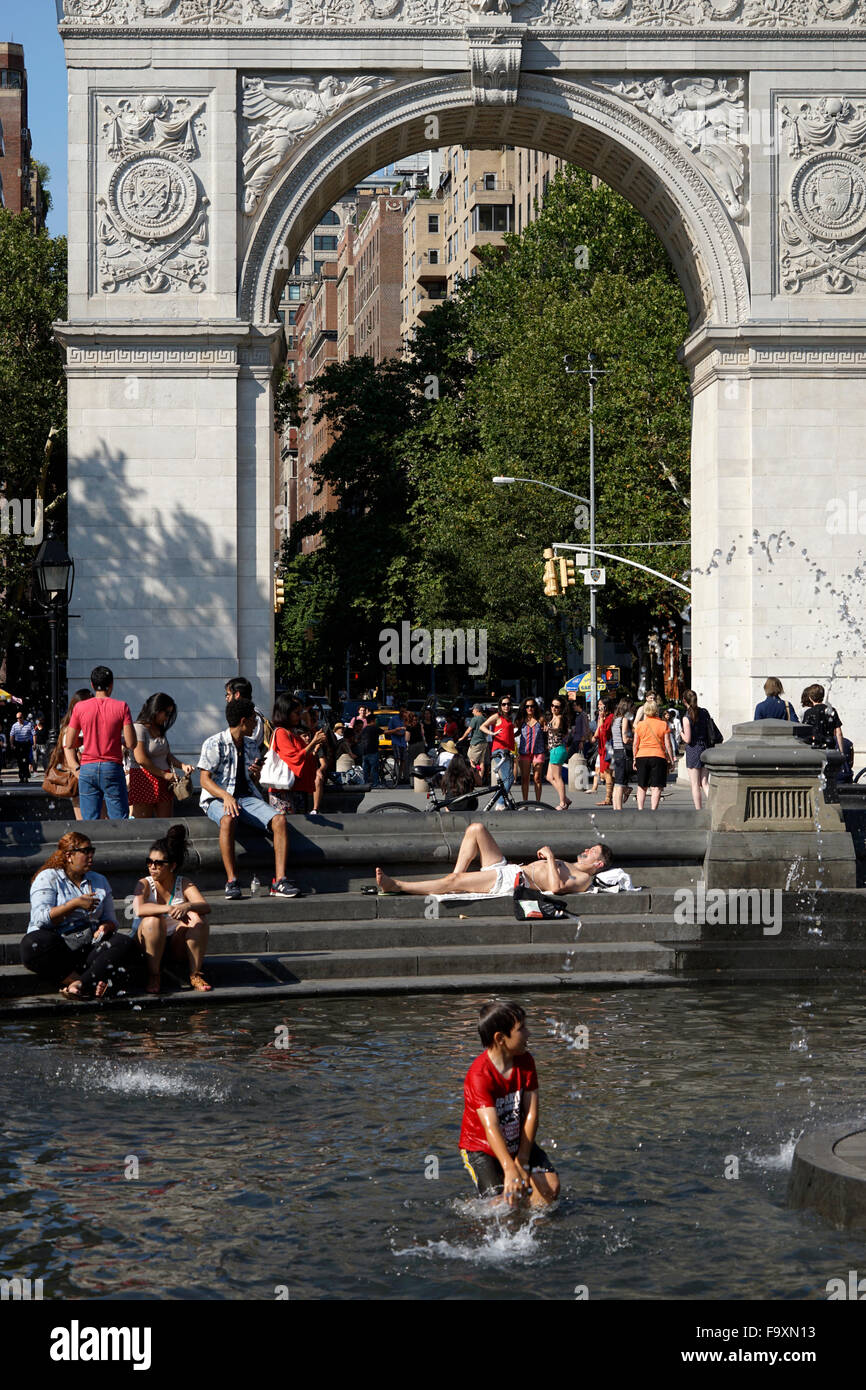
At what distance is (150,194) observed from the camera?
26656 mm

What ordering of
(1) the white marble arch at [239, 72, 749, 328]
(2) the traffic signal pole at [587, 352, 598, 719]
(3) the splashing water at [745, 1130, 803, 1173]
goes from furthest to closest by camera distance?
(2) the traffic signal pole at [587, 352, 598, 719], (1) the white marble arch at [239, 72, 749, 328], (3) the splashing water at [745, 1130, 803, 1173]

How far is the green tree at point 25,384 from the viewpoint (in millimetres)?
51281

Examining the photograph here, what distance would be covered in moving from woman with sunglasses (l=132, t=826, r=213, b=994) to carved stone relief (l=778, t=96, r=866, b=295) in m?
17.8

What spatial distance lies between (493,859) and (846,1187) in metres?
7.65

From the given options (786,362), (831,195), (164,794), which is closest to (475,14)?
(831,195)

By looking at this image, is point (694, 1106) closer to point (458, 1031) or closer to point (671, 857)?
point (458, 1031)

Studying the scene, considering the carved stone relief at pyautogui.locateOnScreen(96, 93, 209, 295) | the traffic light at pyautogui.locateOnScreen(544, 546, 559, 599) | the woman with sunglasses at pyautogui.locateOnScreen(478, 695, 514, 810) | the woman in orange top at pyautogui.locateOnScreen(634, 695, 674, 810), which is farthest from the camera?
the traffic light at pyautogui.locateOnScreen(544, 546, 559, 599)

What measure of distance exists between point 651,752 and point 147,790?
1000 centimetres

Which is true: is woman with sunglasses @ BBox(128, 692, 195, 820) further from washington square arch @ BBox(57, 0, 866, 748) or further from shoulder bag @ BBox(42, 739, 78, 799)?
washington square arch @ BBox(57, 0, 866, 748)

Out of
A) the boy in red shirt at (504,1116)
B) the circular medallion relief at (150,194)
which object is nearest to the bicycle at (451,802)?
the circular medallion relief at (150,194)

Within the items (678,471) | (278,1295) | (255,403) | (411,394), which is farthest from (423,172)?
(278,1295)

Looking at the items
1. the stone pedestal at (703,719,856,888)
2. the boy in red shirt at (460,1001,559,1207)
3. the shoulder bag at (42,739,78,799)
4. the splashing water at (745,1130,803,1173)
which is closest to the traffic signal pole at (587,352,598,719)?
the shoulder bag at (42,739,78,799)

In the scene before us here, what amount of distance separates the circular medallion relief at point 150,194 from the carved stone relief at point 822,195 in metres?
8.63

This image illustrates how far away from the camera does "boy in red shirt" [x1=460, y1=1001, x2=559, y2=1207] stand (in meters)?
7.23
